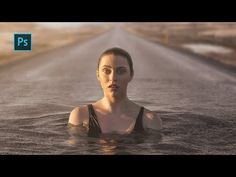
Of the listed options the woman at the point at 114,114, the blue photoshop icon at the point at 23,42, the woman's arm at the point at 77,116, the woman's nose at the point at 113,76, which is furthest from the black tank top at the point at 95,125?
the blue photoshop icon at the point at 23,42

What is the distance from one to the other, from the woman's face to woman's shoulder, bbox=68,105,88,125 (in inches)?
15.0

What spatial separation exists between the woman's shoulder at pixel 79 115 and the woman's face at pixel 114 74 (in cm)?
38

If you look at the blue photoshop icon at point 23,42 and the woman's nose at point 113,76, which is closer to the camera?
the woman's nose at point 113,76

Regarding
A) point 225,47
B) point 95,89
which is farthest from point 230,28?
point 95,89

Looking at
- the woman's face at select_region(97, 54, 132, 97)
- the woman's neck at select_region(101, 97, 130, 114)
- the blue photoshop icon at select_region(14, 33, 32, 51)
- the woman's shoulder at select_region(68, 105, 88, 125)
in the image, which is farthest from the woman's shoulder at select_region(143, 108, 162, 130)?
the blue photoshop icon at select_region(14, 33, 32, 51)

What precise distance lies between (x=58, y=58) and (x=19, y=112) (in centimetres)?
124

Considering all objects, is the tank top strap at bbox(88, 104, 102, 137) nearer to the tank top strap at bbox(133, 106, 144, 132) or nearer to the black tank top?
the black tank top

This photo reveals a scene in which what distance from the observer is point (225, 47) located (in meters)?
9.85

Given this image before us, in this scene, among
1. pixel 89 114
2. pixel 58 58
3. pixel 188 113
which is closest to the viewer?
pixel 89 114

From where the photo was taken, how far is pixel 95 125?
A: 887cm

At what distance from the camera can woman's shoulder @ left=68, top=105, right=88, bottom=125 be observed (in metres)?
8.85

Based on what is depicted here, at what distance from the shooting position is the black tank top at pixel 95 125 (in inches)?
348

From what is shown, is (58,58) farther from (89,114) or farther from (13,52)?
(89,114)

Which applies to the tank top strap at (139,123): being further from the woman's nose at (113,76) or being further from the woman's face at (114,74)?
the woman's nose at (113,76)
